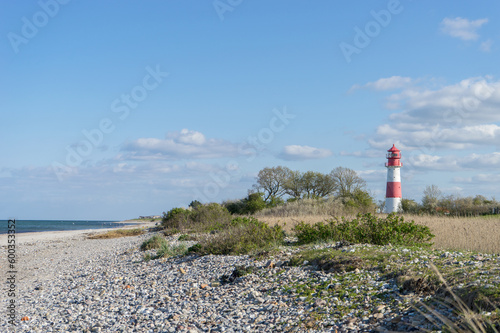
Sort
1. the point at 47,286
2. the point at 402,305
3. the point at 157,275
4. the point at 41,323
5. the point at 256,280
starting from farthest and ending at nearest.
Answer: the point at 47,286 → the point at 157,275 → the point at 256,280 → the point at 41,323 → the point at 402,305

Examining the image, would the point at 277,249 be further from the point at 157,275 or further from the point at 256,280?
the point at 157,275

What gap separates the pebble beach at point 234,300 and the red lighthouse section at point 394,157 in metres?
26.2

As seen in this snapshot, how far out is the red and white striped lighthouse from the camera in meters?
34.0

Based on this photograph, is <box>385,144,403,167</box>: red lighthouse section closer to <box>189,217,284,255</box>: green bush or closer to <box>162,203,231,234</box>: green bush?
<box>162,203,231,234</box>: green bush

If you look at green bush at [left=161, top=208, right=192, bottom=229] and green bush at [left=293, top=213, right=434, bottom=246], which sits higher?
green bush at [left=293, top=213, right=434, bottom=246]

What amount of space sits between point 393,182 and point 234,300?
2929 cm

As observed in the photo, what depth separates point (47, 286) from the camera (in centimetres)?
1123

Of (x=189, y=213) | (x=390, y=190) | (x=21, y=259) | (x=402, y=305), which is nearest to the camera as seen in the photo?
(x=402, y=305)

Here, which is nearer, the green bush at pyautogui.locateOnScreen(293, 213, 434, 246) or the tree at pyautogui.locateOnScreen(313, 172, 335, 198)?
the green bush at pyautogui.locateOnScreen(293, 213, 434, 246)

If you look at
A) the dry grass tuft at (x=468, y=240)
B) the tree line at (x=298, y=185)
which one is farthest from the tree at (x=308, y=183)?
→ the dry grass tuft at (x=468, y=240)

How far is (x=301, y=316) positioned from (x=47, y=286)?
26.4 feet

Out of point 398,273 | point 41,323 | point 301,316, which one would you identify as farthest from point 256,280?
point 41,323

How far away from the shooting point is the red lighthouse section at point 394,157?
3444cm

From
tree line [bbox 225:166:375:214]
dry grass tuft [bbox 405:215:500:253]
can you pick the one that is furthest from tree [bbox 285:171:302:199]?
dry grass tuft [bbox 405:215:500:253]
